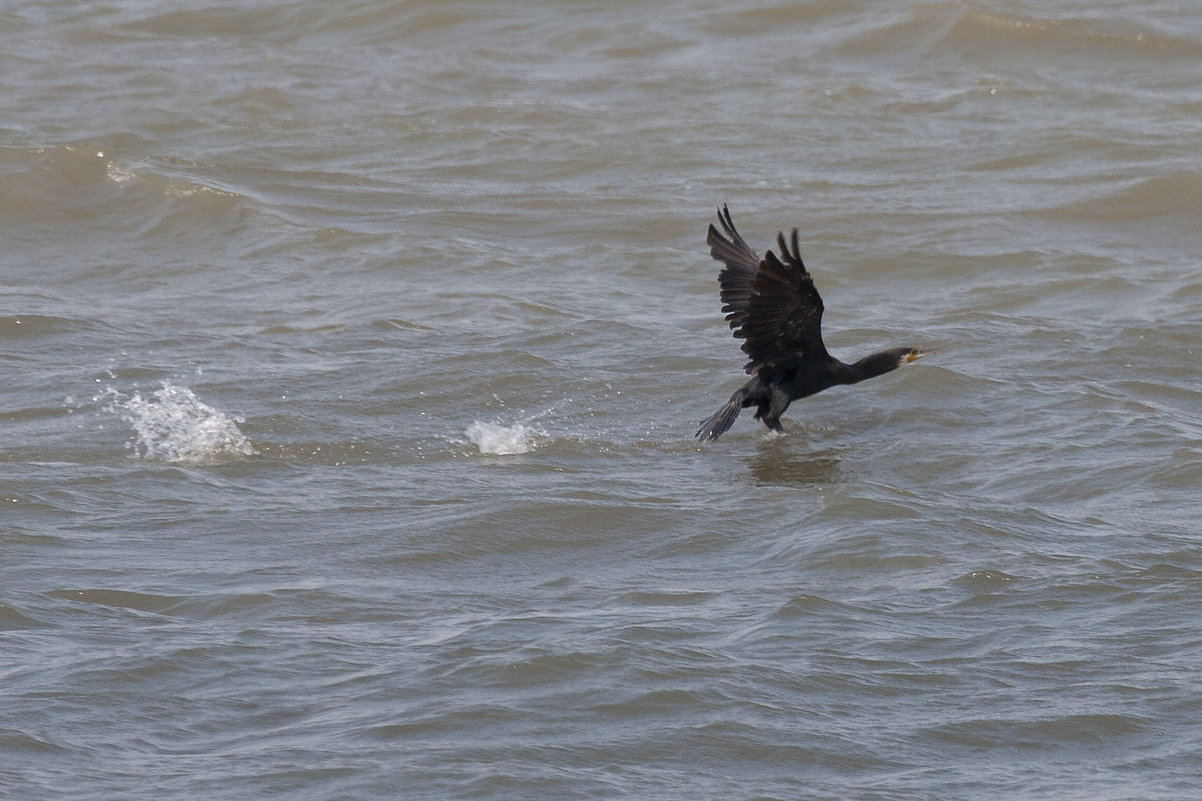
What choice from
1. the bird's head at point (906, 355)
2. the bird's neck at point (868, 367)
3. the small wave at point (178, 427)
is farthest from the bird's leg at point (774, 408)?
the small wave at point (178, 427)

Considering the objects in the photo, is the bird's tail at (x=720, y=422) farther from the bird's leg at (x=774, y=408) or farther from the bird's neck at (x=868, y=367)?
the bird's neck at (x=868, y=367)

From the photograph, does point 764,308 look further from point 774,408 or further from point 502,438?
point 502,438

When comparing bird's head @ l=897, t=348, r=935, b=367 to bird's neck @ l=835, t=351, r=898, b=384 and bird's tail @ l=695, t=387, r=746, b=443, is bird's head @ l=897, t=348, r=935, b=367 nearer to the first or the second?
bird's neck @ l=835, t=351, r=898, b=384

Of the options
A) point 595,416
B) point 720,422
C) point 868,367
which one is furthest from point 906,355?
point 595,416

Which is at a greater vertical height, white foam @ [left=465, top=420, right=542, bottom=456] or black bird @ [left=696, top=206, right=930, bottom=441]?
black bird @ [left=696, top=206, right=930, bottom=441]

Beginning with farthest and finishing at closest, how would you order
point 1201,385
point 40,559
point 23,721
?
1. point 1201,385
2. point 40,559
3. point 23,721

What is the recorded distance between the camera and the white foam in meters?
8.01

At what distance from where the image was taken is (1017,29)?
16.0 meters

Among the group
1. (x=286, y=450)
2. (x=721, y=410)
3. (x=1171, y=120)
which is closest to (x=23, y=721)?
(x=286, y=450)

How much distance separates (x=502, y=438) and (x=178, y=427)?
1.43m

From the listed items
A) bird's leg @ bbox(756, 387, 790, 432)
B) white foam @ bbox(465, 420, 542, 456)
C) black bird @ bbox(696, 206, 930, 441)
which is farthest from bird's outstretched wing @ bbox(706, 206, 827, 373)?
white foam @ bbox(465, 420, 542, 456)

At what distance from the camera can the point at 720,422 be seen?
8.15 metres

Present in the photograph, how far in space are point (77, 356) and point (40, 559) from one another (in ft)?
9.42

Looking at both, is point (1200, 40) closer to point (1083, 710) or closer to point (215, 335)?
point (215, 335)
